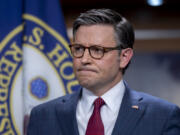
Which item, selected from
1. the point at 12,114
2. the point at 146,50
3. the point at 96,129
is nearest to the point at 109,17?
the point at 96,129

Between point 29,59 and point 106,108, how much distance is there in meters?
0.78

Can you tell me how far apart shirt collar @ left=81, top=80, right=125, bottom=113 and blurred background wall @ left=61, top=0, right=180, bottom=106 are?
141cm

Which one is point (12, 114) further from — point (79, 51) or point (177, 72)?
point (177, 72)

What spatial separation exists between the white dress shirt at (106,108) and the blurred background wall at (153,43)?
141cm

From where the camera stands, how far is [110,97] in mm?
1706

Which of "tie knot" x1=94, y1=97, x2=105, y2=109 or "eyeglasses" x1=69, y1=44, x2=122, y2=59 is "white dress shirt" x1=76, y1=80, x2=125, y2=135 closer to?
"tie knot" x1=94, y1=97, x2=105, y2=109

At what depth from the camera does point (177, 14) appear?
3098mm

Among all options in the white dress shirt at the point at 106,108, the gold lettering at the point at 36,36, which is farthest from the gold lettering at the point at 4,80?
the white dress shirt at the point at 106,108

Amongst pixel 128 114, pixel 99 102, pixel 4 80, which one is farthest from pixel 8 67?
pixel 128 114

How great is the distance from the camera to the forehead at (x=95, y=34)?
1654 mm

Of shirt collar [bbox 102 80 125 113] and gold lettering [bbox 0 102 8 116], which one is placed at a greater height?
shirt collar [bbox 102 80 125 113]

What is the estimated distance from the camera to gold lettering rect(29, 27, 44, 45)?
2285 mm

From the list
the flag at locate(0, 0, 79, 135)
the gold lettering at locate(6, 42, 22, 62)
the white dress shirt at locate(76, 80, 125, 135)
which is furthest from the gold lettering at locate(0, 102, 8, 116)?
the white dress shirt at locate(76, 80, 125, 135)

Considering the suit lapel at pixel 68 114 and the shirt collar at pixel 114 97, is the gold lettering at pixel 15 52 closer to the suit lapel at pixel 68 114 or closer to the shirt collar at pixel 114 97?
the suit lapel at pixel 68 114
